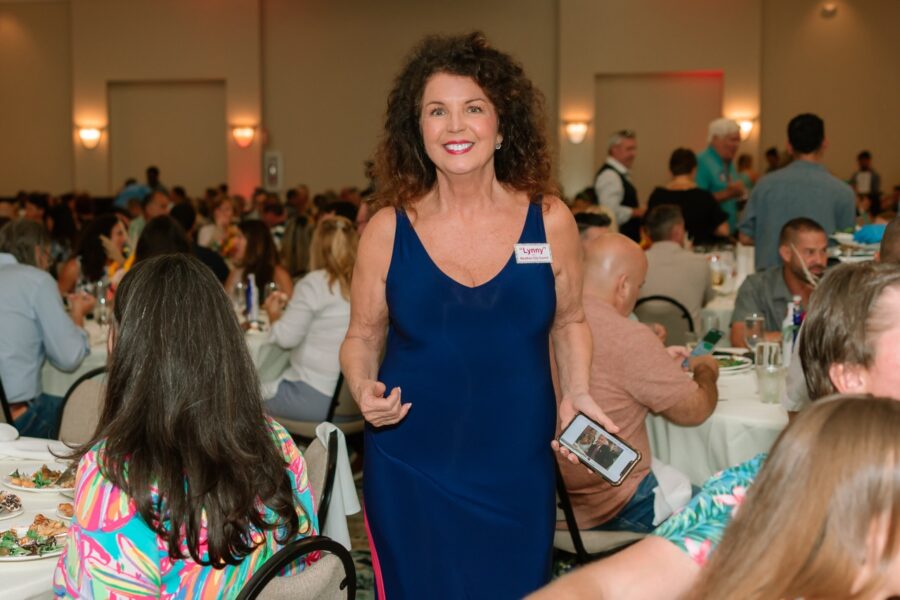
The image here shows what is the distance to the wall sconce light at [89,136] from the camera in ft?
55.8

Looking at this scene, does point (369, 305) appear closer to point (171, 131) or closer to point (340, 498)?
point (340, 498)

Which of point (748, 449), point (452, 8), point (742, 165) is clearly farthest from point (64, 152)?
point (748, 449)

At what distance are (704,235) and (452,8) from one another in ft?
31.2

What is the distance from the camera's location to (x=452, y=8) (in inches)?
645

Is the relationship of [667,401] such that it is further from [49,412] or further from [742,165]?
[742,165]

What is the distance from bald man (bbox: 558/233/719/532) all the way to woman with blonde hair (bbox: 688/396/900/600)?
2.06 metres

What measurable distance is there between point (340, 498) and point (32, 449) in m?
1.03

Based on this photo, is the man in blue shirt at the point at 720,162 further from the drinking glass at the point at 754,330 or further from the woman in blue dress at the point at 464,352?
the woman in blue dress at the point at 464,352

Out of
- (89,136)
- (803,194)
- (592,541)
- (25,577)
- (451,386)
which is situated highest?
(89,136)

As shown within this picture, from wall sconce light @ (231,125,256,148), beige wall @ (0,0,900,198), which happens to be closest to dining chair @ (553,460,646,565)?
beige wall @ (0,0,900,198)

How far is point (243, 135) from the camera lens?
1644cm

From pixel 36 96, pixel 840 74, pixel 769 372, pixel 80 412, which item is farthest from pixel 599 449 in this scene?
pixel 36 96

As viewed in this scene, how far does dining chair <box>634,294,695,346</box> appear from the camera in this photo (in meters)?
5.75

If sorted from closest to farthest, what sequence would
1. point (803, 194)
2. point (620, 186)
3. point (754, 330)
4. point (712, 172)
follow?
point (754, 330)
point (803, 194)
point (620, 186)
point (712, 172)
